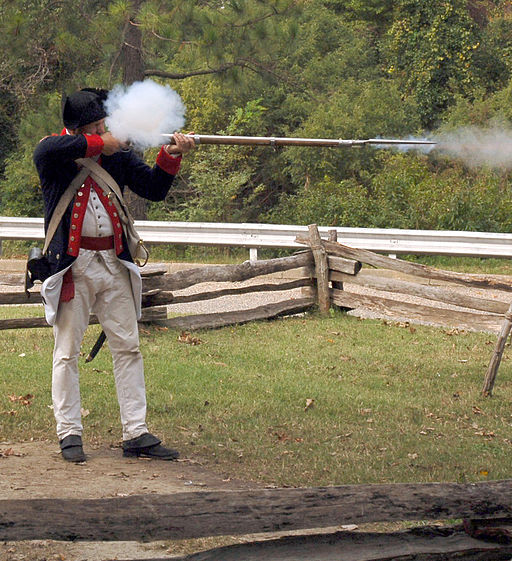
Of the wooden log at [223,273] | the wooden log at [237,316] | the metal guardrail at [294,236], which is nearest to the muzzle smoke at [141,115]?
the wooden log at [223,273]

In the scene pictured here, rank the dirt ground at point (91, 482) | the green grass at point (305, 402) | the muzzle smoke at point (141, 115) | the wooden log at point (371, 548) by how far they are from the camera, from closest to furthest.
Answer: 1. the wooden log at point (371, 548)
2. the dirt ground at point (91, 482)
3. the muzzle smoke at point (141, 115)
4. the green grass at point (305, 402)

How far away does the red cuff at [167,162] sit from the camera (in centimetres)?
613

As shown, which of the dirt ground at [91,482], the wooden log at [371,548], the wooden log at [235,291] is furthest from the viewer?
the wooden log at [235,291]

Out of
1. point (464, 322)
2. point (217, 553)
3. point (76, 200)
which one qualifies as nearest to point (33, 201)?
point (464, 322)

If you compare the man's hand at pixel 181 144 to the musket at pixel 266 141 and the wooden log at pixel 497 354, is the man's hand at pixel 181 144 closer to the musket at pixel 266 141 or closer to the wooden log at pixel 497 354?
the musket at pixel 266 141

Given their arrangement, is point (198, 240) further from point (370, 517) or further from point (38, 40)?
point (370, 517)

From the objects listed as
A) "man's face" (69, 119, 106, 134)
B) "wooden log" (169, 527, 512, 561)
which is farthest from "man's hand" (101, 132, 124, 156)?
"wooden log" (169, 527, 512, 561)

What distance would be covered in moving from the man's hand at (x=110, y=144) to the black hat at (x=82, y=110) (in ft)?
0.58

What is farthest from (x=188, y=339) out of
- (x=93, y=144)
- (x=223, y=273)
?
(x=93, y=144)

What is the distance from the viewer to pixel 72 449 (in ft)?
19.8

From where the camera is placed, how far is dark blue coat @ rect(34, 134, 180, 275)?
579 centimetres

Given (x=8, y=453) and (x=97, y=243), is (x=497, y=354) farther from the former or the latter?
(x=8, y=453)

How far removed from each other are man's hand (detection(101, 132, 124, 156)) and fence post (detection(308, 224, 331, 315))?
19.9 ft

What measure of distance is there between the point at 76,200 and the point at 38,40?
1387 cm
